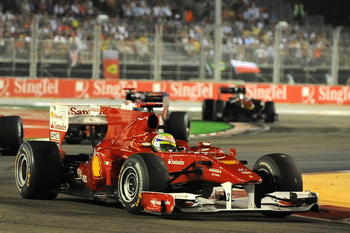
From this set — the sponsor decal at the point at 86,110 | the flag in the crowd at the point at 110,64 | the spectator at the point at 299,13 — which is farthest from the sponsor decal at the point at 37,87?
the sponsor decal at the point at 86,110

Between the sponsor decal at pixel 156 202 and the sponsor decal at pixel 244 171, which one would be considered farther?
the sponsor decal at pixel 244 171

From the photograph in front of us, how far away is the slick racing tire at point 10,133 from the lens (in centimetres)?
1581

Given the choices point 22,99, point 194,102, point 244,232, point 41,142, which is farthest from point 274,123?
point 244,232

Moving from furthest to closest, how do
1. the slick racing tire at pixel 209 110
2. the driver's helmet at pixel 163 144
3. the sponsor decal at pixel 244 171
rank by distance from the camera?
the slick racing tire at pixel 209 110 < the driver's helmet at pixel 163 144 < the sponsor decal at pixel 244 171

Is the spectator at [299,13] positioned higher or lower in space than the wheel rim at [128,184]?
higher

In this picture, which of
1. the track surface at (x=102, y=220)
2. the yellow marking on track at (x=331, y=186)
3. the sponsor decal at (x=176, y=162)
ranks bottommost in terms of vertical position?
the yellow marking on track at (x=331, y=186)

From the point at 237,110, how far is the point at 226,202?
65.6ft

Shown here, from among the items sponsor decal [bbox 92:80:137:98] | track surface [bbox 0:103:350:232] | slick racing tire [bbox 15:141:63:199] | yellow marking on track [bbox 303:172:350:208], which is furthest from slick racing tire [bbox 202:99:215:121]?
slick racing tire [bbox 15:141:63:199]

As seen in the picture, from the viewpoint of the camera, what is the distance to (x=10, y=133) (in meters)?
15.9

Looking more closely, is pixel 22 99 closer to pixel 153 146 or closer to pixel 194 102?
pixel 194 102

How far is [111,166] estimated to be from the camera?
34.2ft

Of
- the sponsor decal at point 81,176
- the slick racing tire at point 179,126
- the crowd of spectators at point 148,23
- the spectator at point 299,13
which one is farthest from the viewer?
the spectator at point 299,13

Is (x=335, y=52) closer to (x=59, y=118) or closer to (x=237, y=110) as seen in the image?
(x=237, y=110)

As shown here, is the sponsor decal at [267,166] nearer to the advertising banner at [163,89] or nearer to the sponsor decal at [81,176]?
the sponsor decal at [81,176]
